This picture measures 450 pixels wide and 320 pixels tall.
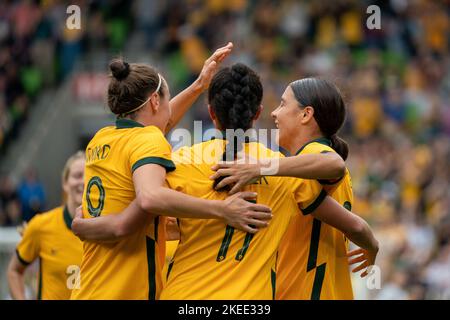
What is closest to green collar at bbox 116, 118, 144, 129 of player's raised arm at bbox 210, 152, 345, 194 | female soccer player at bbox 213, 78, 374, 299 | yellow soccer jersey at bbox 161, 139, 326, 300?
yellow soccer jersey at bbox 161, 139, 326, 300

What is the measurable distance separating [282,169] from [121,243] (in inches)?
36.7

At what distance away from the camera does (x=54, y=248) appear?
7.19 meters

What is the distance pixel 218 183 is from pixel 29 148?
12.7 metres

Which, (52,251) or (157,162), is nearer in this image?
(157,162)

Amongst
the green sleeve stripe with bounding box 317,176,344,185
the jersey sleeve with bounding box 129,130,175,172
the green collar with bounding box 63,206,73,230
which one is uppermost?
the jersey sleeve with bounding box 129,130,175,172

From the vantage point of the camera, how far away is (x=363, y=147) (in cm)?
1514

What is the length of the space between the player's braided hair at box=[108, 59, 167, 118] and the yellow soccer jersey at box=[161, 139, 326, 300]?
41 cm

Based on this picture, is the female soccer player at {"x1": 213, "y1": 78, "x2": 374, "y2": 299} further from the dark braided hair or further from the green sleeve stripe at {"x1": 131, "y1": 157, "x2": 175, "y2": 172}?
the green sleeve stripe at {"x1": 131, "y1": 157, "x2": 175, "y2": 172}

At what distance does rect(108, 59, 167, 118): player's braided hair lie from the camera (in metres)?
5.31

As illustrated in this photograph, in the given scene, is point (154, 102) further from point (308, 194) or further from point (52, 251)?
point (52, 251)

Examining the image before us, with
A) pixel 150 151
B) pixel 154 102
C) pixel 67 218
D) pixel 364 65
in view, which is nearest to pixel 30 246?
pixel 67 218

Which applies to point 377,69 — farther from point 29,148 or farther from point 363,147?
point 29,148

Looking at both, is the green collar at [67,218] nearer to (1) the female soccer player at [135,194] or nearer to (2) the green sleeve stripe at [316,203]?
(1) the female soccer player at [135,194]

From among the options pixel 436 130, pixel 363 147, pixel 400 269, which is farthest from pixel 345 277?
pixel 436 130
